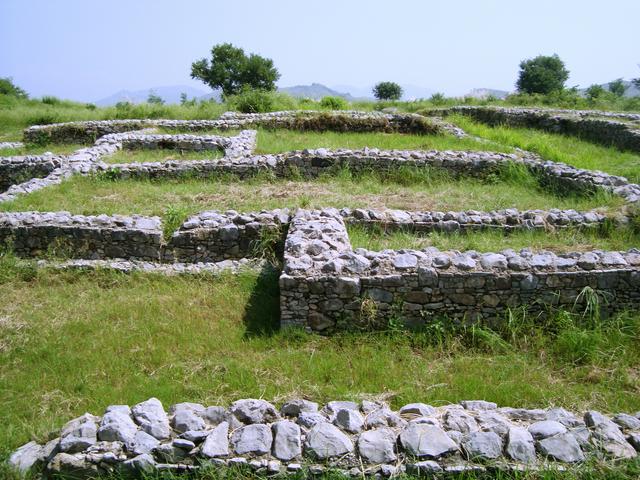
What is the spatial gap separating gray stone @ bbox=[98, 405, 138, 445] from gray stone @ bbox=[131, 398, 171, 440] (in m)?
0.06

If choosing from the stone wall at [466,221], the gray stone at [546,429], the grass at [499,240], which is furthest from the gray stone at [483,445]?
the stone wall at [466,221]

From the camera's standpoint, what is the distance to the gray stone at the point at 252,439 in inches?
129

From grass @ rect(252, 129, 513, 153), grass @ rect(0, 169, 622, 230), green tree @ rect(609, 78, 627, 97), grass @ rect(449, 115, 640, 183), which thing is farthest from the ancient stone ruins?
green tree @ rect(609, 78, 627, 97)

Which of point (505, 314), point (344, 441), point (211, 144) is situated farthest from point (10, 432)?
point (211, 144)

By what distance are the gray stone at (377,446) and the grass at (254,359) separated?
112 cm

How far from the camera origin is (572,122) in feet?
59.6

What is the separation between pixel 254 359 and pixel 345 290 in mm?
1272

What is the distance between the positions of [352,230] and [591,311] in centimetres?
354

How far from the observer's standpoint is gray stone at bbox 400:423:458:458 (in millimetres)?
3254

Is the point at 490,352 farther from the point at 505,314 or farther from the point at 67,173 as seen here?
the point at 67,173

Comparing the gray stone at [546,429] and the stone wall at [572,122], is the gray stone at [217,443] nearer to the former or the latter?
the gray stone at [546,429]

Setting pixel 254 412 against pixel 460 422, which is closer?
pixel 460 422

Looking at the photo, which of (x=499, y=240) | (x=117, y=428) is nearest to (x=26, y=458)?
(x=117, y=428)

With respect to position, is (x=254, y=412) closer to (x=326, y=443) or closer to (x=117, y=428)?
(x=326, y=443)
